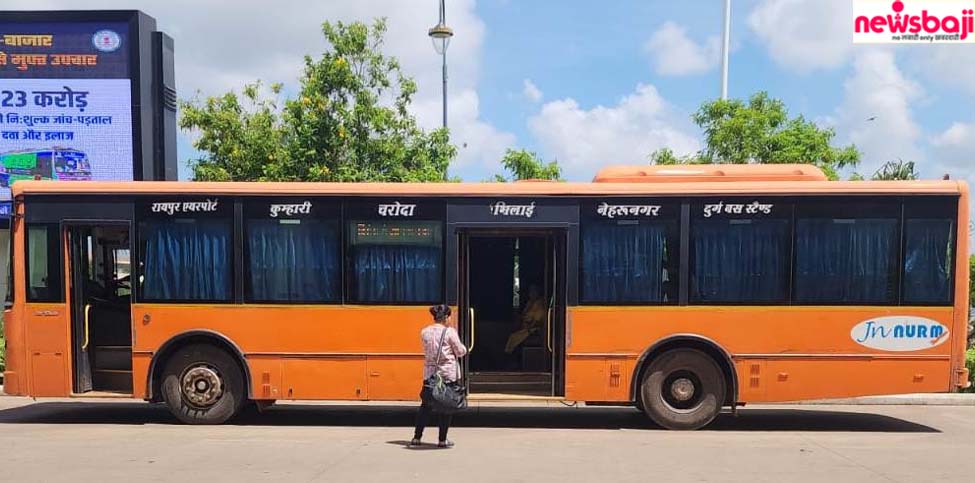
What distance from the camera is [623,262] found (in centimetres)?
Result: 855

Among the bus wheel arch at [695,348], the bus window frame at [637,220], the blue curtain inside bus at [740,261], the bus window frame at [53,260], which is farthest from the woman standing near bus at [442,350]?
the bus window frame at [53,260]

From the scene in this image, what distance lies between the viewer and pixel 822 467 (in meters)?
6.82

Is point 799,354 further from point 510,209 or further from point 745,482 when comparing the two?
point 510,209

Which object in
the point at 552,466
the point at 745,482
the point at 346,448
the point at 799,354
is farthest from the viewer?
the point at 799,354

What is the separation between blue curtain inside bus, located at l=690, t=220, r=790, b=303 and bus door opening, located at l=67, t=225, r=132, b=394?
6.94 metres

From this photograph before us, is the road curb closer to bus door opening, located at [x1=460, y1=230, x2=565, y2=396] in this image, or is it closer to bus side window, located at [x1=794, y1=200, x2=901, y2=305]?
bus side window, located at [x1=794, y1=200, x2=901, y2=305]

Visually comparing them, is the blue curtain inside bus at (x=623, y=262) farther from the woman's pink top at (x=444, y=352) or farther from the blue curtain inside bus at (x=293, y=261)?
the blue curtain inside bus at (x=293, y=261)

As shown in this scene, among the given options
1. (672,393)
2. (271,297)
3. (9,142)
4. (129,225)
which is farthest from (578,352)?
(9,142)

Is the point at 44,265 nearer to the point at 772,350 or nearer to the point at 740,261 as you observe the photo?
the point at 740,261

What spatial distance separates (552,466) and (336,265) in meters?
3.59

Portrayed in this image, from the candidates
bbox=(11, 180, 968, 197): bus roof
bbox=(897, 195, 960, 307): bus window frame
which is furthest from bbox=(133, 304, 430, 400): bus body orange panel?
bbox=(897, 195, 960, 307): bus window frame

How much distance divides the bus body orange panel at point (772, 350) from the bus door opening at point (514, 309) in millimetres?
364

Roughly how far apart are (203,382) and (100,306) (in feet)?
5.64

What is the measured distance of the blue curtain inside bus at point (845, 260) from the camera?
330 inches
